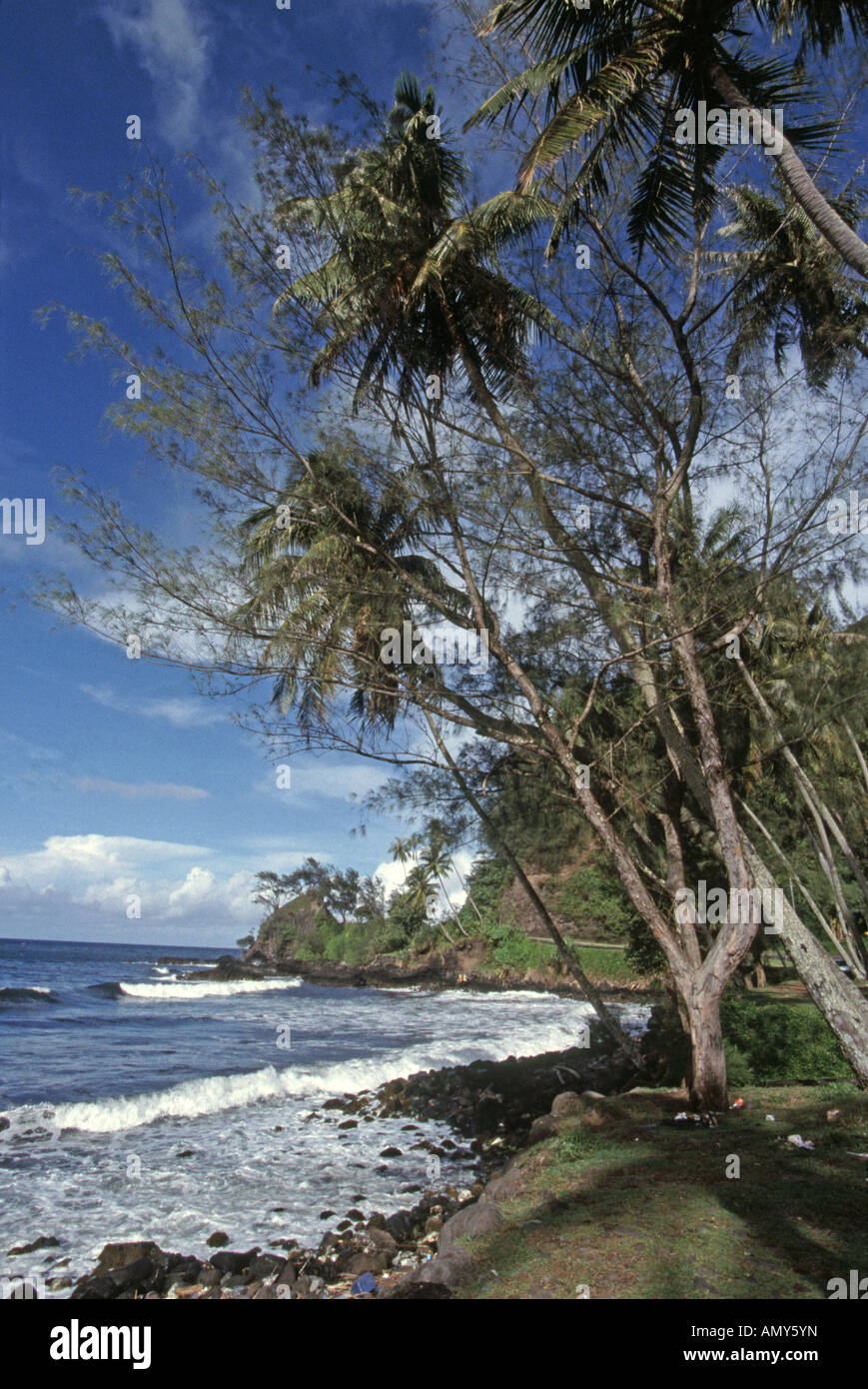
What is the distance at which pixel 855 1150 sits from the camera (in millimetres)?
5770

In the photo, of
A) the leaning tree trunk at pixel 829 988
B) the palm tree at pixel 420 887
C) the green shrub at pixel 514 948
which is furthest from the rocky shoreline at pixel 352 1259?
the palm tree at pixel 420 887

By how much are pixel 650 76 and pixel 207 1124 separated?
13.9 metres

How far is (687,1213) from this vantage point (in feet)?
15.3

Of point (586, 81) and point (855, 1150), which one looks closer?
point (855, 1150)

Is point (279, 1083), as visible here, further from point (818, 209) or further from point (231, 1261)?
point (818, 209)

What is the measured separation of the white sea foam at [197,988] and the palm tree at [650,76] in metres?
34.4

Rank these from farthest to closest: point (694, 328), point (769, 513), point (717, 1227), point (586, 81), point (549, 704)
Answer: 1. point (549, 704)
2. point (694, 328)
3. point (769, 513)
4. point (586, 81)
5. point (717, 1227)

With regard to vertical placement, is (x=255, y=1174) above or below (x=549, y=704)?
below

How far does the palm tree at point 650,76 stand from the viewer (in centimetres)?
637
